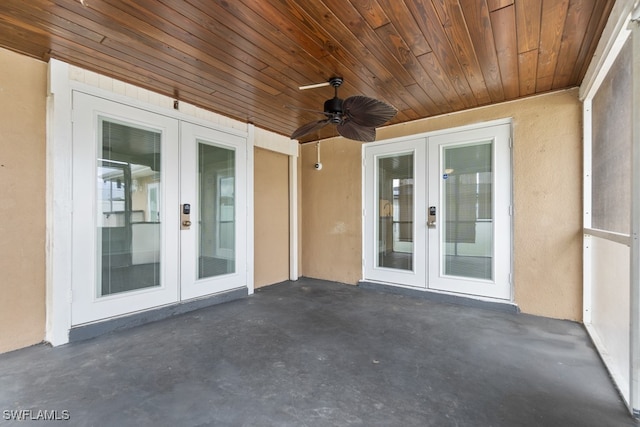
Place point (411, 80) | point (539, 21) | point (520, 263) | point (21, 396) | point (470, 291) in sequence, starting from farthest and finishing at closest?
1. point (470, 291)
2. point (520, 263)
3. point (411, 80)
4. point (539, 21)
5. point (21, 396)

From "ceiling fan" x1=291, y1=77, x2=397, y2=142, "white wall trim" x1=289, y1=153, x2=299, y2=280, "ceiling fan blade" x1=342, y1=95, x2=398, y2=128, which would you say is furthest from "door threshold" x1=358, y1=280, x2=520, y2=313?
"ceiling fan blade" x1=342, y1=95, x2=398, y2=128

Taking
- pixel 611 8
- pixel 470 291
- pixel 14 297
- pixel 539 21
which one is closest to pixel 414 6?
pixel 539 21

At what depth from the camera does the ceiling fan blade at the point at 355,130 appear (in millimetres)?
2928

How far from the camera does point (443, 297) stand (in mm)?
3891

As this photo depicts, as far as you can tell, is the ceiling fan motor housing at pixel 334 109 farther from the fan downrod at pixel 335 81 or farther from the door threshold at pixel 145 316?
the door threshold at pixel 145 316

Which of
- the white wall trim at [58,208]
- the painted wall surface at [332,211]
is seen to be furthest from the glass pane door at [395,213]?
the white wall trim at [58,208]

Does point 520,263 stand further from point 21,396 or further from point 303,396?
point 21,396

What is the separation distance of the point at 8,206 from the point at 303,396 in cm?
297

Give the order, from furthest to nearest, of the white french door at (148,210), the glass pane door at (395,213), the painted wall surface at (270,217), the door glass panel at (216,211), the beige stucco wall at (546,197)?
the painted wall surface at (270,217) → the glass pane door at (395,213) → the door glass panel at (216,211) → the beige stucco wall at (546,197) → the white french door at (148,210)

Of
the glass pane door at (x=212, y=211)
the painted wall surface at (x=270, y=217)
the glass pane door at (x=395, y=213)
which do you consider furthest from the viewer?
the painted wall surface at (x=270, y=217)

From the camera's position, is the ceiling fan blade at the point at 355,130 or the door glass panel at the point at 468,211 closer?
the ceiling fan blade at the point at 355,130

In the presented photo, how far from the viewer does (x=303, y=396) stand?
1877mm

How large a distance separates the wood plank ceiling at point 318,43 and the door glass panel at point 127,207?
65 cm

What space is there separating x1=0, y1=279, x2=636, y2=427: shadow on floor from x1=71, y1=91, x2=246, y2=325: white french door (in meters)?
0.47
